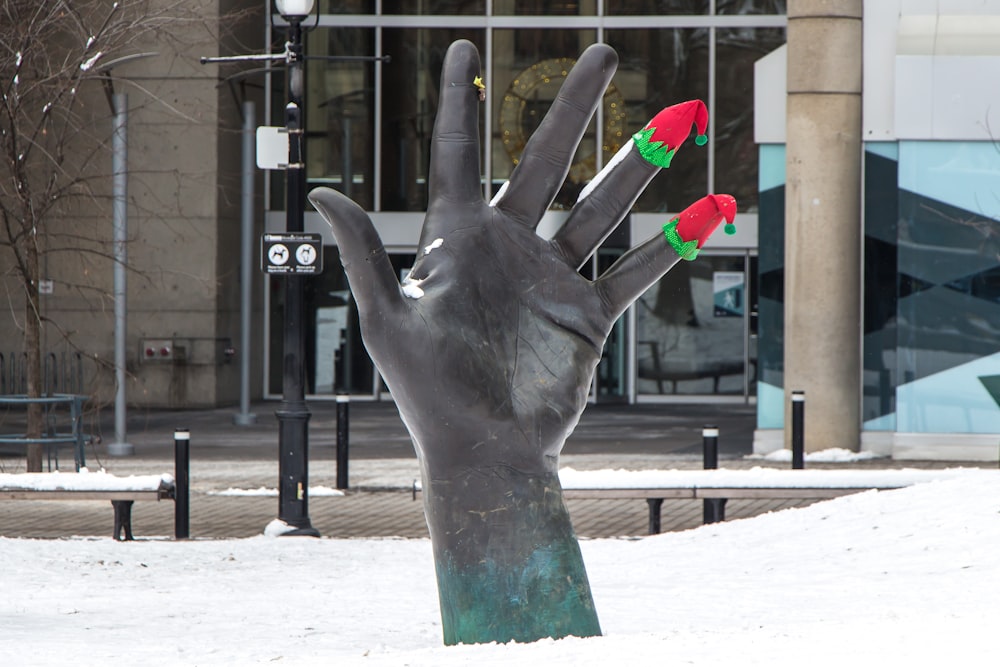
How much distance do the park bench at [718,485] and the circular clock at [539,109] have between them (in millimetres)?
15143

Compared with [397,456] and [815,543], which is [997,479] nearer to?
[815,543]

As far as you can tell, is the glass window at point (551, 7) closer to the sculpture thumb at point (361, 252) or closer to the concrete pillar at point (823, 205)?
the concrete pillar at point (823, 205)

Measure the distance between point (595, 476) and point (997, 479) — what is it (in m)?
2.89

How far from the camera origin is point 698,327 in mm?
26062

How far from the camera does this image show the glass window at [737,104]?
26047 millimetres

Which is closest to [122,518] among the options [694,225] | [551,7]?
[694,225]

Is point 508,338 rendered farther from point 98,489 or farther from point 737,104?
point 737,104

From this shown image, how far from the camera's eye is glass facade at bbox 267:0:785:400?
26062 mm

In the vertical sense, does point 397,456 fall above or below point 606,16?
below

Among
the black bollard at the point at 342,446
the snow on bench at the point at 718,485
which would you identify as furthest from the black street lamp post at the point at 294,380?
the black bollard at the point at 342,446

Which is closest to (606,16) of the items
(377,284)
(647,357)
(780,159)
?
(647,357)

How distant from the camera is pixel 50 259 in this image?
2458cm

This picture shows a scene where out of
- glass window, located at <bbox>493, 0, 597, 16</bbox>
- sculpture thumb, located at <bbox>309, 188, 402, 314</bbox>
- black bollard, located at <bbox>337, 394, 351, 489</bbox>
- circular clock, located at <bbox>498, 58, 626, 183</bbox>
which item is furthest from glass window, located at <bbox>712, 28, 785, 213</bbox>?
sculpture thumb, located at <bbox>309, 188, 402, 314</bbox>

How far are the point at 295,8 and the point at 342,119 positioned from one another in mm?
15198
